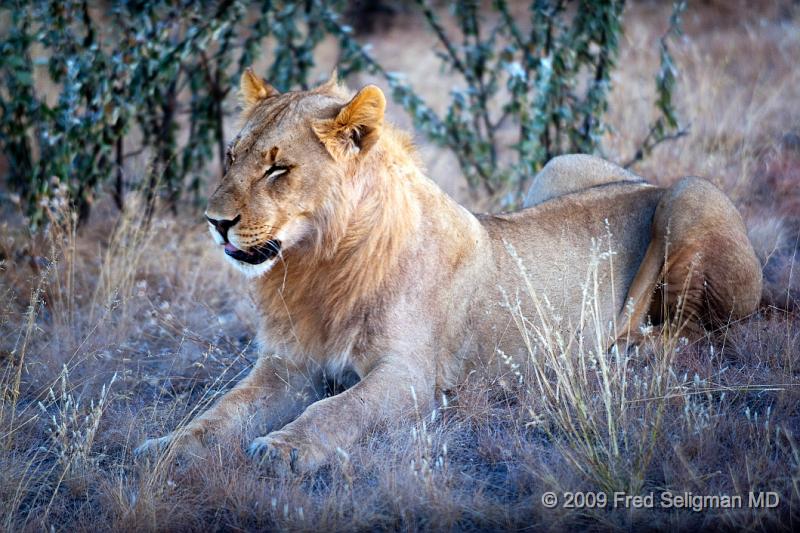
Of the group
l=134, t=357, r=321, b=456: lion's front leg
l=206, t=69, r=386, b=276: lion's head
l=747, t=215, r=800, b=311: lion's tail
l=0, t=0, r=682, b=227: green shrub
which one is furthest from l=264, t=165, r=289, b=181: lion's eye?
l=747, t=215, r=800, b=311: lion's tail

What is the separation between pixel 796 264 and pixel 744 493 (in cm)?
288

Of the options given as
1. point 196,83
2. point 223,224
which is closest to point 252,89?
point 223,224

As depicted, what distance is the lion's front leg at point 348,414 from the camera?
12.1 feet

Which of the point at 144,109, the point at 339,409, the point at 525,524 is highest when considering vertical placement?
the point at 144,109

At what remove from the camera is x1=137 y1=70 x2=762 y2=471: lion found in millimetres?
4016

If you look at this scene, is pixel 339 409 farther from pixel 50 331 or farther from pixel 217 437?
pixel 50 331

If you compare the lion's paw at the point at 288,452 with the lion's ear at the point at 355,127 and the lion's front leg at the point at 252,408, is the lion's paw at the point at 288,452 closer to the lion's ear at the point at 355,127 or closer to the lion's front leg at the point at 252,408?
the lion's front leg at the point at 252,408

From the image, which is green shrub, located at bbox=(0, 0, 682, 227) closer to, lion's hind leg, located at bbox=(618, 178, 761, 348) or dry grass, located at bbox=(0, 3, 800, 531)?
dry grass, located at bbox=(0, 3, 800, 531)

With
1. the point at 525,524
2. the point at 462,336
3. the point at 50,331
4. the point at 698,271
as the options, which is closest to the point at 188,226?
the point at 50,331

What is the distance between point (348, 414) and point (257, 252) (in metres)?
0.87

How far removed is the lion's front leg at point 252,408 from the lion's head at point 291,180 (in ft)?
2.04

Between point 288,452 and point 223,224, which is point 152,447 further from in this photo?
point 223,224

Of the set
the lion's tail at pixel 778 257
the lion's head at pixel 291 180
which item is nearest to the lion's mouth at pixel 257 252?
the lion's head at pixel 291 180

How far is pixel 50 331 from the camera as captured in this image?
5.61 m
